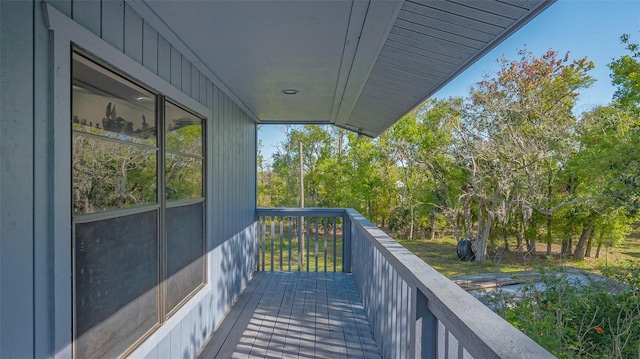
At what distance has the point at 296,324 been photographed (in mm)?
3398

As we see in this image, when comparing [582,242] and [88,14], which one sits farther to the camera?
[582,242]

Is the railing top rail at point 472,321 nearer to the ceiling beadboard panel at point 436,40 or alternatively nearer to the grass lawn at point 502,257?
the ceiling beadboard panel at point 436,40

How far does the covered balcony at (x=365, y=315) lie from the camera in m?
1.02

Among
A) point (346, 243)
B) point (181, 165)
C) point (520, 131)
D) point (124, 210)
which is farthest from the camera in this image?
point (520, 131)

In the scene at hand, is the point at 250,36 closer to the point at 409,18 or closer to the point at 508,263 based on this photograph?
the point at 409,18

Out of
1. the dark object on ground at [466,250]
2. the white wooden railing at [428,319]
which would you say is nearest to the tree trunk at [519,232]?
the dark object on ground at [466,250]

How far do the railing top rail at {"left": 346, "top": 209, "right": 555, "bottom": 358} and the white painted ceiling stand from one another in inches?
50.0

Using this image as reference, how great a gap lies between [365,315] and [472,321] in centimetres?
280

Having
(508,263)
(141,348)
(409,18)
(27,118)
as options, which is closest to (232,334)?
(141,348)

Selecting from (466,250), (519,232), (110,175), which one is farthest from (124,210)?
(519,232)

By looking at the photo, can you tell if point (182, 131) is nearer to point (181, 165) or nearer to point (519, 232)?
point (181, 165)

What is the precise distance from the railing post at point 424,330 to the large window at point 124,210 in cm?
141

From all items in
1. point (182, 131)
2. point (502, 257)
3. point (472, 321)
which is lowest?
point (502, 257)

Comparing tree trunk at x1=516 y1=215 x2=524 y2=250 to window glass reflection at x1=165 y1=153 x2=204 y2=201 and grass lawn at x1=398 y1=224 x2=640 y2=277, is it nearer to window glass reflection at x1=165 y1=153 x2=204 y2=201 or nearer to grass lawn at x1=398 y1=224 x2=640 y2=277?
grass lawn at x1=398 y1=224 x2=640 y2=277
